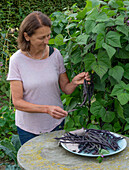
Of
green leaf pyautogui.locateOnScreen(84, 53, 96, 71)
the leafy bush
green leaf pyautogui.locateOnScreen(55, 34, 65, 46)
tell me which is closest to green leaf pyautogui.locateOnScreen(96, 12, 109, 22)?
the leafy bush

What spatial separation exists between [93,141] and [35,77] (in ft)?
2.52

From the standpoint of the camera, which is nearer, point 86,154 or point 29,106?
point 86,154

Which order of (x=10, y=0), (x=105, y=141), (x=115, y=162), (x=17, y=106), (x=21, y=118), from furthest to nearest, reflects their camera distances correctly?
1. (x=10, y=0)
2. (x=21, y=118)
3. (x=17, y=106)
4. (x=105, y=141)
5. (x=115, y=162)

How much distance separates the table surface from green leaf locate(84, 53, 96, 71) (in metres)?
0.59

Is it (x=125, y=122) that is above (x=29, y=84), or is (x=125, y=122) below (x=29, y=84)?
below

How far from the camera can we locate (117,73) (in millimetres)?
1804

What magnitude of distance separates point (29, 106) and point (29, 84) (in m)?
0.20

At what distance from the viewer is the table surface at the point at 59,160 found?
138 cm

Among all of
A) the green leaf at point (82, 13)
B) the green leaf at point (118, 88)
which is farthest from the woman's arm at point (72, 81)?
the green leaf at point (82, 13)

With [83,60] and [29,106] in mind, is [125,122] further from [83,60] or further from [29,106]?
[29,106]

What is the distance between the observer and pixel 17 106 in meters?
1.98

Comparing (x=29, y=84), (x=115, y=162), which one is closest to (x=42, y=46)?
(x=29, y=84)

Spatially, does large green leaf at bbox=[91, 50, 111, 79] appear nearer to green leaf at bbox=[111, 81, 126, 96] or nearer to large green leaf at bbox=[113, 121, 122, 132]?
green leaf at bbox=[111, 81, 126, 96]

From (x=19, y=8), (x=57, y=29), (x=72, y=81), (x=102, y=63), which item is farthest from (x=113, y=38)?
(x=19, y=8)
